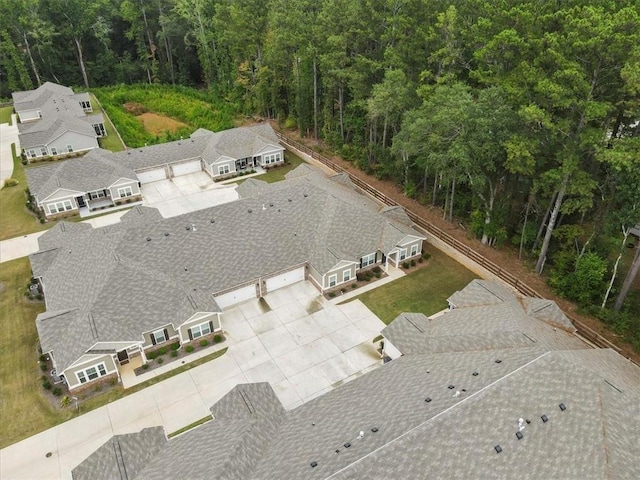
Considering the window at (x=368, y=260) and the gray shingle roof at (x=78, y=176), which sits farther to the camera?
the gray shingle roof at (x=78, y=176)

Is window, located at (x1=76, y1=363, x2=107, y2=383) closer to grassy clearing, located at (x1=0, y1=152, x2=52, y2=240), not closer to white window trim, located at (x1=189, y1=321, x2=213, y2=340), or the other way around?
white window trim, located at (x1=189, y1=321, x2=213, y2=340)

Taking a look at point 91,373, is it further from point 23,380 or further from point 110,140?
point 110,140

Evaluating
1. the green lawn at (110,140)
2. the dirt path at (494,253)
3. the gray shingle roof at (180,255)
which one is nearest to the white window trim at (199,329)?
the gray shingle roof at (180,255)

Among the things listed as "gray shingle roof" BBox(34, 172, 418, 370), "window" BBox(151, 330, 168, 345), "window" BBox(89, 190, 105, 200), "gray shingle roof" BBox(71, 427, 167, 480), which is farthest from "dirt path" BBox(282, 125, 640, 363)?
"gray shingle roof" BBox(71, 427, 167, 480)

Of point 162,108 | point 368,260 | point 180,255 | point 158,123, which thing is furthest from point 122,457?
point 162,108

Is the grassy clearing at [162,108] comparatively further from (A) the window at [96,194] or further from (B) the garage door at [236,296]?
(B) the garage door at [236,296]
